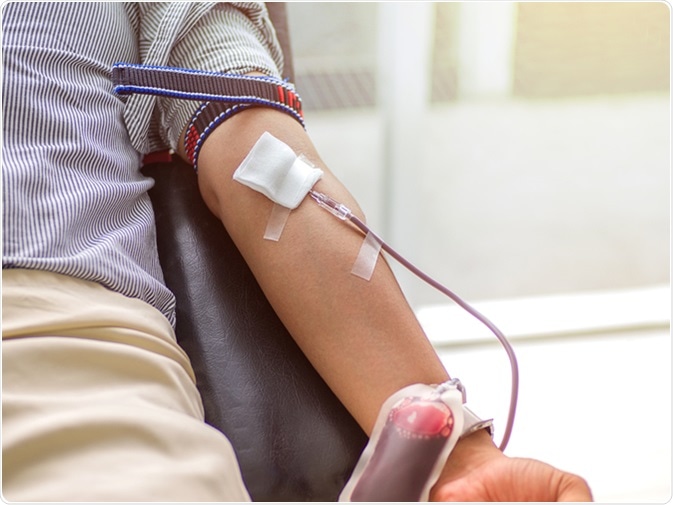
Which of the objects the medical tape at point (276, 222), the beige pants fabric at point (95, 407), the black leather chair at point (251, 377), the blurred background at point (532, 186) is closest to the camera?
the beige pants fabric at point (95, 407)

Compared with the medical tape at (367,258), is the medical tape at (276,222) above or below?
above

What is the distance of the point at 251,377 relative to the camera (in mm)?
672

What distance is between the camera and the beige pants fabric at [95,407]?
0.51m

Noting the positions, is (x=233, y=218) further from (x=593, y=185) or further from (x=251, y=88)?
(x=593, y=185)

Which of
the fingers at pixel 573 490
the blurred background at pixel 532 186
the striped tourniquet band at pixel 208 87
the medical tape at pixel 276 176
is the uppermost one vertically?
the striped tourniquet band at pixel 208 87

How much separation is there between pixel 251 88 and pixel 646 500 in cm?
102

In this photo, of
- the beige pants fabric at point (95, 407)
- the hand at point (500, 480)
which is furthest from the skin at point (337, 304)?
the beige pants fabric at point (95, 407)

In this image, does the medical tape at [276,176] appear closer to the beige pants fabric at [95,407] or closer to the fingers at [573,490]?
the beige pants fabric at [95,407]

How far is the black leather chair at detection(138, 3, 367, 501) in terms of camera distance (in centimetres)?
62

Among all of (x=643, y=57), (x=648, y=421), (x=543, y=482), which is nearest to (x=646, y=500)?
(x=648, y=421)

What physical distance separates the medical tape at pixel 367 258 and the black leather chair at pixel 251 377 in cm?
9

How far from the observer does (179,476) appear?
0.52 meters

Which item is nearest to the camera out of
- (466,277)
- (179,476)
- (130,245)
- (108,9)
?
(179,476)

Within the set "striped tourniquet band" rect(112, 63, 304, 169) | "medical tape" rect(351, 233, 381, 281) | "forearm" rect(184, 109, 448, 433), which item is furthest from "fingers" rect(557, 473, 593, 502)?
"striped tourniquet band" rect(112, 63, 304, 169)
